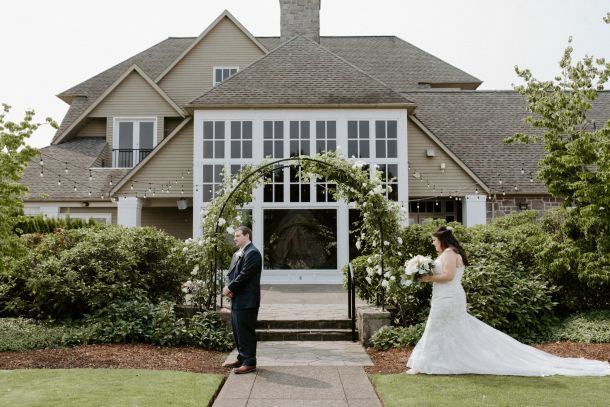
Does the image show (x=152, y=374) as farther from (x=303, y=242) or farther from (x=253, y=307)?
(x=303, y=242)

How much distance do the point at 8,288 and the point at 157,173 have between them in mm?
A: 8621

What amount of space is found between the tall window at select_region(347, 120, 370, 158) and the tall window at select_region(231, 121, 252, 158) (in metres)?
3.07

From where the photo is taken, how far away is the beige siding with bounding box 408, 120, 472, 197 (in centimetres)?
1898

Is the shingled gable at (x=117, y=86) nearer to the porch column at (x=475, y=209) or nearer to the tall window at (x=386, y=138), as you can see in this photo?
the tall window at (x=386, y=138)

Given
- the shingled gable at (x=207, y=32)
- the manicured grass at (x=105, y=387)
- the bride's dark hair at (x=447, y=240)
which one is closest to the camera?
the manicured grass at (x=105, y=387)

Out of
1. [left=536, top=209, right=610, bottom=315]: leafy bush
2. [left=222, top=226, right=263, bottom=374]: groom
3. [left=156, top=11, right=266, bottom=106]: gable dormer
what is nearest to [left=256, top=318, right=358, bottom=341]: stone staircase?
[left=222, top=226, right=263, bottom=374]: groom

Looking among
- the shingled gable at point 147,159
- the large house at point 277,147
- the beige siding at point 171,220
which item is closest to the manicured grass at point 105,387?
the large house at point 277,147

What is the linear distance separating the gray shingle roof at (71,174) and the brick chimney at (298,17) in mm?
9301

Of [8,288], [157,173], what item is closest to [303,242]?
[157,173]

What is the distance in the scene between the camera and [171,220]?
70.1ft

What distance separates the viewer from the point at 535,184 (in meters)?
19.9

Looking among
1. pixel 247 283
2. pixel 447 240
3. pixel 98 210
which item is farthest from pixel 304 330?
pixel 98 210

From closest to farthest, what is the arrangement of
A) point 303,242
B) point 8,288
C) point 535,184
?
point 8,288 < point 303,242 < point 535,184

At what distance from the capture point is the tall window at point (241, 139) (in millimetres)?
18234
